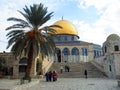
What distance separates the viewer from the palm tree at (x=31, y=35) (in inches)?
881

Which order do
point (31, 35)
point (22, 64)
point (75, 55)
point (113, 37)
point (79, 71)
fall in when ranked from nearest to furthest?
point (31, 35) < point (22, 64) < point (113, 37) < point (79, 71) < point (75, 55)

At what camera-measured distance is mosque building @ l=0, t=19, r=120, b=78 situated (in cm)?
3133

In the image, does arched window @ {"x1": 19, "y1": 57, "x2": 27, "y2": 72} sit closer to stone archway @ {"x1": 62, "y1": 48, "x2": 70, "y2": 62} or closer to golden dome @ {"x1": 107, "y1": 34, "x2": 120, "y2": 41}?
golden dome @ {"x1": 107, "y1": 34, "x2": 120, "y2": 41}

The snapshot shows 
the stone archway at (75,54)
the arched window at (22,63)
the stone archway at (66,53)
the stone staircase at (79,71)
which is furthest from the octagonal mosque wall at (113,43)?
the stone archway at (66,53)

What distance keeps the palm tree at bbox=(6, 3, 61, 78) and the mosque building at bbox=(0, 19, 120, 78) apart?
87.2 inches

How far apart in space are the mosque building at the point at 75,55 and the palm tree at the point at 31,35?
7.27ft

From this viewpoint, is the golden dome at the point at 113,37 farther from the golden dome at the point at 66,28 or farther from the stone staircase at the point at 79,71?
the golden dome at the point at 66,28

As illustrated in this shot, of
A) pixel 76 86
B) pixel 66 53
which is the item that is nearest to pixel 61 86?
pixel 76 86

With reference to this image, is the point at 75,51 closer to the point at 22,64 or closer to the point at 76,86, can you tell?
the point at 22,64

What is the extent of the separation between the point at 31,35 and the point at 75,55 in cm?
2767

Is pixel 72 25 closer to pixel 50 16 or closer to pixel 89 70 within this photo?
pixel 89 70

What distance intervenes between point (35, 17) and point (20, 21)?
5.53 ft

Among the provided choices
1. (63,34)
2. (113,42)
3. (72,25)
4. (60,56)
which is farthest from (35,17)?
(72,25)

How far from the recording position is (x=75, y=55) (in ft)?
162
